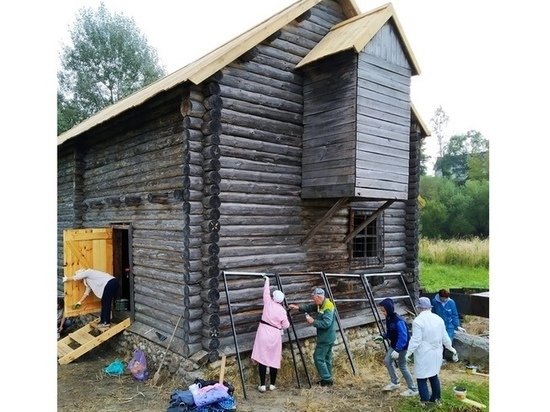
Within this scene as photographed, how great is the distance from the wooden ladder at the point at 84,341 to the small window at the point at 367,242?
19.5ft

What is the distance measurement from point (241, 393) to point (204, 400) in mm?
1563

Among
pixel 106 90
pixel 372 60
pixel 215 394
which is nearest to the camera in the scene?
pixel 215 394

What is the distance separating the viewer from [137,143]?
10.0m

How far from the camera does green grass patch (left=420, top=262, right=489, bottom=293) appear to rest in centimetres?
1541

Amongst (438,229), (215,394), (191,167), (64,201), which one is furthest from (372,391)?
(438,229)

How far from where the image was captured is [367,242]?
11.4 meters

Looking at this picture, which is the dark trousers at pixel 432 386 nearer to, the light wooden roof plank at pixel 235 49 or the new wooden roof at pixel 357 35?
the new wooden roof at pixel 357 35

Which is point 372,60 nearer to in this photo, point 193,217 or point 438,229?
point 193,217

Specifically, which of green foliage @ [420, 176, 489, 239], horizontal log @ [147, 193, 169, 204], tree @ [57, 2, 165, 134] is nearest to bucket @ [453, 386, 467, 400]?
horizontal log @ [147, 193, 169, 204]

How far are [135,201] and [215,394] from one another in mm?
5012

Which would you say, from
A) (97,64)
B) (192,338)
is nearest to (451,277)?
(192,338)

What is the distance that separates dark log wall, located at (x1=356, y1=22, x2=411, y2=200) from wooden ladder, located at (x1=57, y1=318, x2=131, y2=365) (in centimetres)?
648

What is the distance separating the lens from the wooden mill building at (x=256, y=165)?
26.6 ft

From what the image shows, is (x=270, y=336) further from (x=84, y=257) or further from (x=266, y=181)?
(x=84, y=257)
